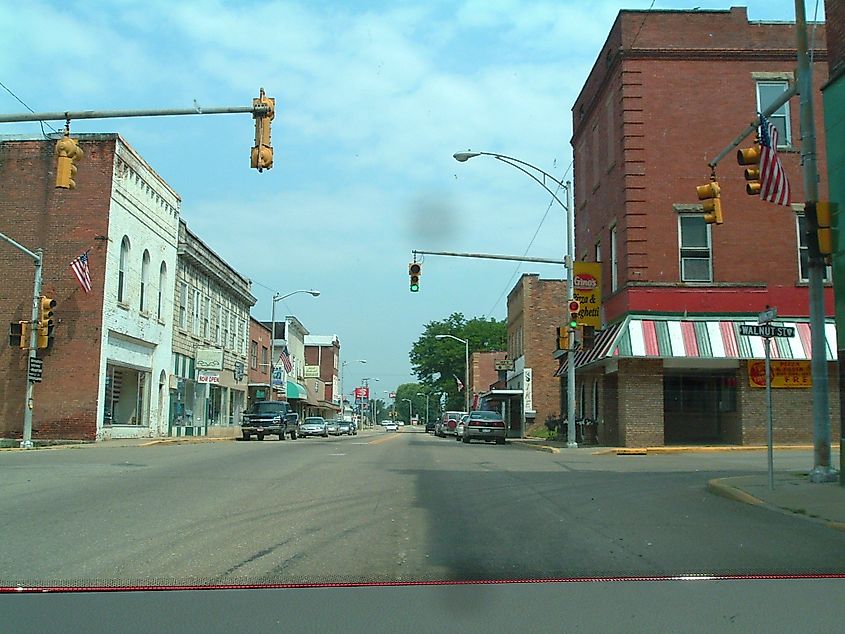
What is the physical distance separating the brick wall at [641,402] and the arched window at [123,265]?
1966 centimetres

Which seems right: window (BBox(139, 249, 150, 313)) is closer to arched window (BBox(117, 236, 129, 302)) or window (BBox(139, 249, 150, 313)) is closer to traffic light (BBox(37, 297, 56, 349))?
arched window (BBox(117, 236, 129, 302))

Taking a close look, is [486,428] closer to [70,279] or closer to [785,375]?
[70,279]

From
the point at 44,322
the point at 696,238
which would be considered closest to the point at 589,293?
the point at 696,238

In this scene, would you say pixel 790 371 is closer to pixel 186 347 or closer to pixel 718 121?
pixel 718 121

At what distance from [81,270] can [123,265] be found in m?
4.82

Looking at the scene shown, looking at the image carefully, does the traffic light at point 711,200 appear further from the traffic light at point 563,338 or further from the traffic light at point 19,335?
the traffic light at point 19,335

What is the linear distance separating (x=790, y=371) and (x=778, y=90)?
53.7 ft

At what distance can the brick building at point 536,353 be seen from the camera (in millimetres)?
52375

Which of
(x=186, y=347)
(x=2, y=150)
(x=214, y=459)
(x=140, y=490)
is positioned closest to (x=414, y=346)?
(x=186, y=347)

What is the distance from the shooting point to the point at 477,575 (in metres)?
7.50

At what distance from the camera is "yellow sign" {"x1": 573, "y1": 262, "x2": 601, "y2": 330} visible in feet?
97.8

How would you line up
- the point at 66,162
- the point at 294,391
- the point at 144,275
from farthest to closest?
the point at 294,391 < the point at 144,275 < the point at 66,162

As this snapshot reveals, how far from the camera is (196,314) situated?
4453cm

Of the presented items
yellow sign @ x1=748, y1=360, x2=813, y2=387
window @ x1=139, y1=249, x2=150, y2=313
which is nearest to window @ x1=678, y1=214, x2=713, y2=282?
yellow sign @ x1=748, y1=360, x2=813, y2=387
